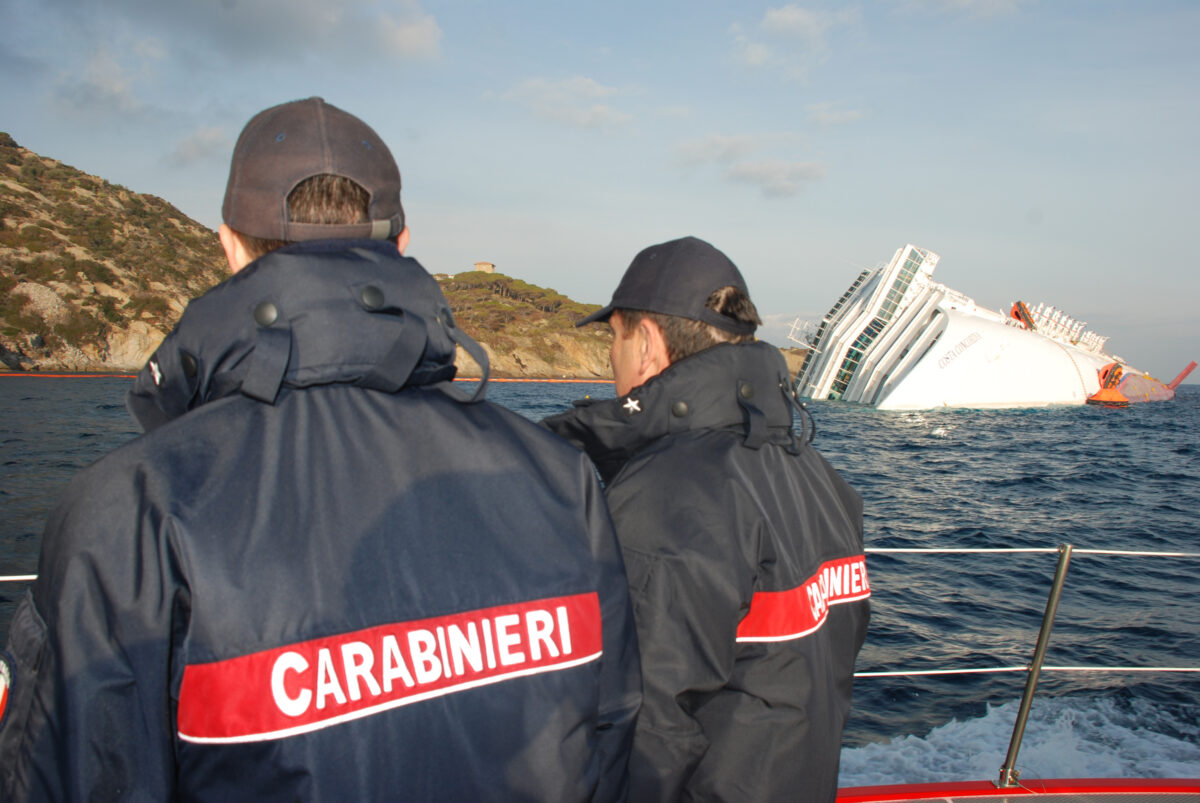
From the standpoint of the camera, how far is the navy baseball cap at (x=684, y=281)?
1938mm

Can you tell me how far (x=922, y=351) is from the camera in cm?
4784

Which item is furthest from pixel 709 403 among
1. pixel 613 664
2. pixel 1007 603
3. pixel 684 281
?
pixel 1007 603

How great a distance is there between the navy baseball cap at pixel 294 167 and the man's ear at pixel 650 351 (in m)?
0.89

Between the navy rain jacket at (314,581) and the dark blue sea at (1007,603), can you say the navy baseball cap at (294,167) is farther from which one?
the dark blue sea at (1007,603)

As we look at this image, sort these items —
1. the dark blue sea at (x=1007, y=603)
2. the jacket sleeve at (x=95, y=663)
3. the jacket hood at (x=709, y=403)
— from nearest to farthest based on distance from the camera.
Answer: the jacket sleeve at (x=95, y=663) → the jacket hood at (x=709, y=403) → the dark blue sea at (x=1007, y=603)

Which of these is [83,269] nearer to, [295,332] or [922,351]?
[922,351]

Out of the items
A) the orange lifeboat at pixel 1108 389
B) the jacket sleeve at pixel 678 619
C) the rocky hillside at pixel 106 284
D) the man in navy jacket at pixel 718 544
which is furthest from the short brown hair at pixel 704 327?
the orange lifeboat at pixel 1108 389

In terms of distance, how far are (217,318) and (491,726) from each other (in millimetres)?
758

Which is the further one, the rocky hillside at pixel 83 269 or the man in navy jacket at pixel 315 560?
the rocky hillside at pixel 83 269

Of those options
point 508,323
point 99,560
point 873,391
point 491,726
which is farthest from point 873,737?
point 508,323

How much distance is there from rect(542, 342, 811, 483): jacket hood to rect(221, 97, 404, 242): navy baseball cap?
2.67 feet

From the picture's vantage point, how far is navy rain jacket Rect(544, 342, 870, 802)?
1638 millimetres

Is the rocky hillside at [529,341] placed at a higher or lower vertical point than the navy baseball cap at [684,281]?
higher

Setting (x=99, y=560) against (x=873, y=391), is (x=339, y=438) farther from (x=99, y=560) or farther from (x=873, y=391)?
(x=873, y=391)
